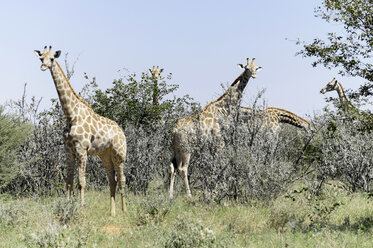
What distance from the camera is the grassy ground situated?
6.30 meters

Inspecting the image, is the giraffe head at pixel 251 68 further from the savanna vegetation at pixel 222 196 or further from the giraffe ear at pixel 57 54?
the giraffe ear at pixel 57 54

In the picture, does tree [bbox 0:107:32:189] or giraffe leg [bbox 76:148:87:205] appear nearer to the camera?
giraffe leg [bbox 76:148:87:205]

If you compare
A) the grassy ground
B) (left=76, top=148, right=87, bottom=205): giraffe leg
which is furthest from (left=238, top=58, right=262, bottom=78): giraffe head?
(left=76, top=148, right=87, bottom=205): giraffe leg

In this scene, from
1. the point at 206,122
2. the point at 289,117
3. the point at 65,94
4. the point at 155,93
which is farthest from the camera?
the point at 155,93

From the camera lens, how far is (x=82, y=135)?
9258 mm

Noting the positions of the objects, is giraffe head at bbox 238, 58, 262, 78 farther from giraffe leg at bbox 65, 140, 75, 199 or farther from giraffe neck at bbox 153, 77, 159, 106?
giraffe leg at bbox 65, 140, 75, 199

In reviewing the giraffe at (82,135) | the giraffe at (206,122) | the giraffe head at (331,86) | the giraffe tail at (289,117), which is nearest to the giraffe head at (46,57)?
the giraffe at (82,135)

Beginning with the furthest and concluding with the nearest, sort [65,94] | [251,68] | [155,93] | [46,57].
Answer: [155,93]
[251,68]
[65,94]
[46,57]

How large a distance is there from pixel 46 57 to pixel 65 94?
0.87m

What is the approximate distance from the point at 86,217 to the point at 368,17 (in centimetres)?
656

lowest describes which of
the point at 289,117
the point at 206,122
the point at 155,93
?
the point at 206,122

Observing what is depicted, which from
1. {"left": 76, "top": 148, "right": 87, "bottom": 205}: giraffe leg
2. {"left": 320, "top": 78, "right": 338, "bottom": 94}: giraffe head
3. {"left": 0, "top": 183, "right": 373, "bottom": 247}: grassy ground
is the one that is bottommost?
{"left": 0, "top": 183, "right": 373, "bottom": 247}: grassy ground

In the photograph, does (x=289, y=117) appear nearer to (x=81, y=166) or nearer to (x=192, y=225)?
(x=81, y=166)

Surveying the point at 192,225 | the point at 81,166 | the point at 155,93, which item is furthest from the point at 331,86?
the point at 192,225
